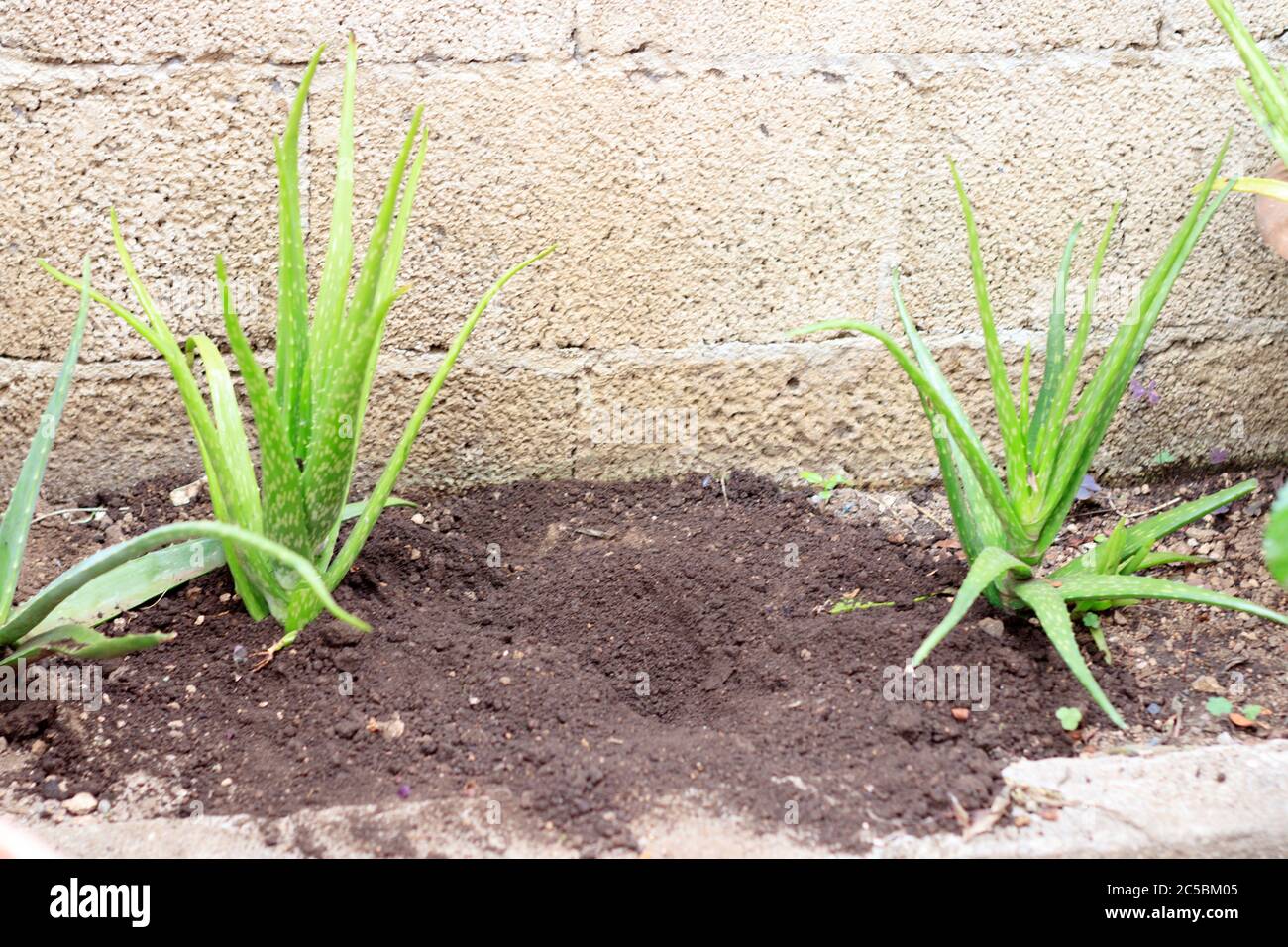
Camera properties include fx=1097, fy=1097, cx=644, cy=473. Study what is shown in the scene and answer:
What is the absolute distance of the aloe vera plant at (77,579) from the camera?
1377 mm

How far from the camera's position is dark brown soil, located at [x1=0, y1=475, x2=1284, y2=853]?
56.9 inches

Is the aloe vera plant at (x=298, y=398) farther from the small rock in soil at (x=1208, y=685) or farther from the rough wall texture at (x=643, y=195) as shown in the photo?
the small rock in soil at (x=1208, y=685)

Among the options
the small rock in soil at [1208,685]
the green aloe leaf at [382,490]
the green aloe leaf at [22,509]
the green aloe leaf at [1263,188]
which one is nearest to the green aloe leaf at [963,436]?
the small rock in soil at [1208,685]

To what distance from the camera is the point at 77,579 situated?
A: 1394mm

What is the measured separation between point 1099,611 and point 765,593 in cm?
56

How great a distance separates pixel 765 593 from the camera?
1.88m

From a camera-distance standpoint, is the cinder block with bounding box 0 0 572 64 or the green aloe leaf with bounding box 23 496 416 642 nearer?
the green aloe leaf with bounding box 23 496 416 642

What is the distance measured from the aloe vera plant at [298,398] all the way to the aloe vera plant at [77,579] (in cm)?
5

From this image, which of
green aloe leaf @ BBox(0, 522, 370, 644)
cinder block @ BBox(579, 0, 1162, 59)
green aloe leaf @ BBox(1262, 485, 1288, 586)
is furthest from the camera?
cinder block @ BBox(579, 0, 1162, 59)

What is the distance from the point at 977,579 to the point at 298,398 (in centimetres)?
100

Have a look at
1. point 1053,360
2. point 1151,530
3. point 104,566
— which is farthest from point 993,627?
point 104,566

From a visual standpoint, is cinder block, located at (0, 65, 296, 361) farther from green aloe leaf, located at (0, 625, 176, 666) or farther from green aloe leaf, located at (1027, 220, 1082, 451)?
green aloe leaf, located at (1027, 220, 1082, 451)

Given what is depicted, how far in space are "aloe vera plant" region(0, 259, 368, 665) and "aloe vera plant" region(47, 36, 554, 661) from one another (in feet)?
0.18

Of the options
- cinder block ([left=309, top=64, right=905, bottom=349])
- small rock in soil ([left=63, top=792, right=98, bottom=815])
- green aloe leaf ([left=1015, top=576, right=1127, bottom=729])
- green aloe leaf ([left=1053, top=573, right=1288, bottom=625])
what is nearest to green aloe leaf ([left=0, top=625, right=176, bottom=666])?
small rock in soil ([left=63, top=792, right=98, bottom=815])
